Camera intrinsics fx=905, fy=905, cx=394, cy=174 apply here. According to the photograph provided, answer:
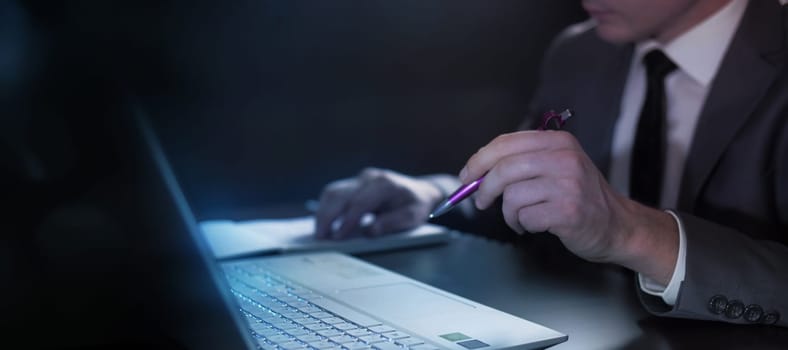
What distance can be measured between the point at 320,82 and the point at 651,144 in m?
1.23

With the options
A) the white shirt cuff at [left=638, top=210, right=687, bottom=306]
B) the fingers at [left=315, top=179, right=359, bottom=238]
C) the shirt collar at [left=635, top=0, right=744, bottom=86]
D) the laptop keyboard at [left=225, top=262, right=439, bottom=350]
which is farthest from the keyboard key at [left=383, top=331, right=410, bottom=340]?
the shirt collar at [left=635, top=0, right=744, bottom=86]

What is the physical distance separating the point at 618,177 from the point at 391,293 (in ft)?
2.33

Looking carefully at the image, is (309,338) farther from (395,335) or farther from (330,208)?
(330,208)

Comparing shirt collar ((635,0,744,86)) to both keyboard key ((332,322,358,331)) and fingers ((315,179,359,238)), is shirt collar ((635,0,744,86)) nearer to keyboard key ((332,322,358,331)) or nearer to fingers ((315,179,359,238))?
fingers ((315,179,359,238))

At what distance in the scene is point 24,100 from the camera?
2.07ft

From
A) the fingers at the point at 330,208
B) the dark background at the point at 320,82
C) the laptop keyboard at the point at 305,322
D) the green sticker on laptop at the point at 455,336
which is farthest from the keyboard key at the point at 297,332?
the dark background at the point at 320,82

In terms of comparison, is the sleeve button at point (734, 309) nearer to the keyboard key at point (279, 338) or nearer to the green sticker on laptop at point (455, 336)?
the green sticker on laptop at point (455, 336)

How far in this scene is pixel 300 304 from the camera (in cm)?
95

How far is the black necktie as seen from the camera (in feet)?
4.85

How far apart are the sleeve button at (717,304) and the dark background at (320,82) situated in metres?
1.47

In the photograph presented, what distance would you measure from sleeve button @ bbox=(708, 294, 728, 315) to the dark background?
1.47 metres

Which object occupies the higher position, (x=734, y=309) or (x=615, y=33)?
(x=615, y=33)

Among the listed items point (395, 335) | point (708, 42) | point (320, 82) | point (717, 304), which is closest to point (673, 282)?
point (717, 304)

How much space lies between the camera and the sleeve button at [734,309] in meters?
0.98
